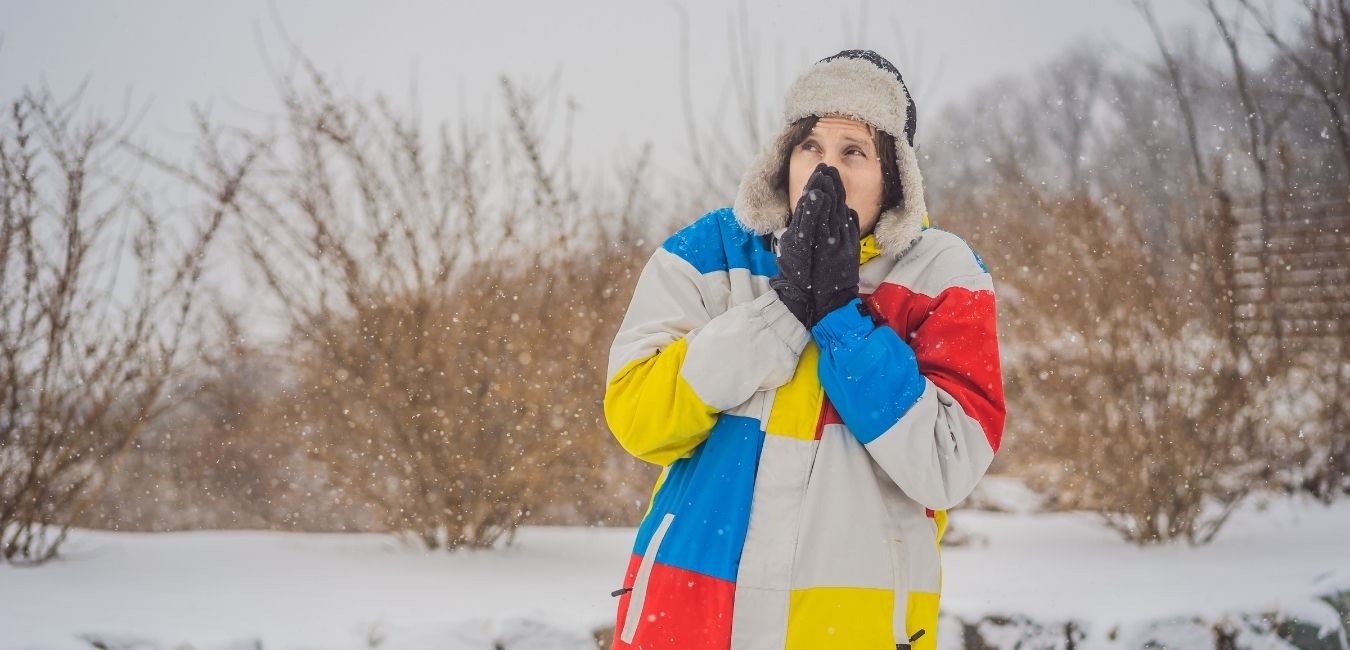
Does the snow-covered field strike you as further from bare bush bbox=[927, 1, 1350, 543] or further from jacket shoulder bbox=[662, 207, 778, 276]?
jacket shoulder bbox=[662, 207, 778, 276]

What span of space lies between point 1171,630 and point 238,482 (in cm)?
580

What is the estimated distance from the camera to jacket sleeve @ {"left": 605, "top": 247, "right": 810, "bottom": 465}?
123cm

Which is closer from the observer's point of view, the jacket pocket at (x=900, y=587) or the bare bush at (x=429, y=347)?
the jacket pocket at (x=900, y=587)

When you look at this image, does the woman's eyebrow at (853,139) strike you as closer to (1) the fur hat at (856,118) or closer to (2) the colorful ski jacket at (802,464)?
(1) the fur hat at (856,118)

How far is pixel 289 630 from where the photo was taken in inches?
117

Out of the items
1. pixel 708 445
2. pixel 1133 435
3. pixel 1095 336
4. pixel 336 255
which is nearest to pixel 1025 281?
pixel 1095 336

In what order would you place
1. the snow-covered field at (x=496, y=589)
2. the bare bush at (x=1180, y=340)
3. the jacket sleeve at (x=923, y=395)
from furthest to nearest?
the bare bush at (x=1180, y=340) < the snow-covered field at (x=496, y=589) < the jacket sleeve at (x=923, y=395)

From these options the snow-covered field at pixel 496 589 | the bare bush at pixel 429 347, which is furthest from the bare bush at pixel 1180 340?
the bare bush at pixel 429 347

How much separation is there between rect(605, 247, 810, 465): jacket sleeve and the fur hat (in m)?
0.24

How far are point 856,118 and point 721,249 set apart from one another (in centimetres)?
32

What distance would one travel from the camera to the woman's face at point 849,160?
1.42 metres

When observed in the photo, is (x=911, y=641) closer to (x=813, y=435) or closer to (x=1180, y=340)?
(x=813, y=435)

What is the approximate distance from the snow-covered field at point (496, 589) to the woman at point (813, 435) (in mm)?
2027

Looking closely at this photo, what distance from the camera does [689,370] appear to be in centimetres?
124
